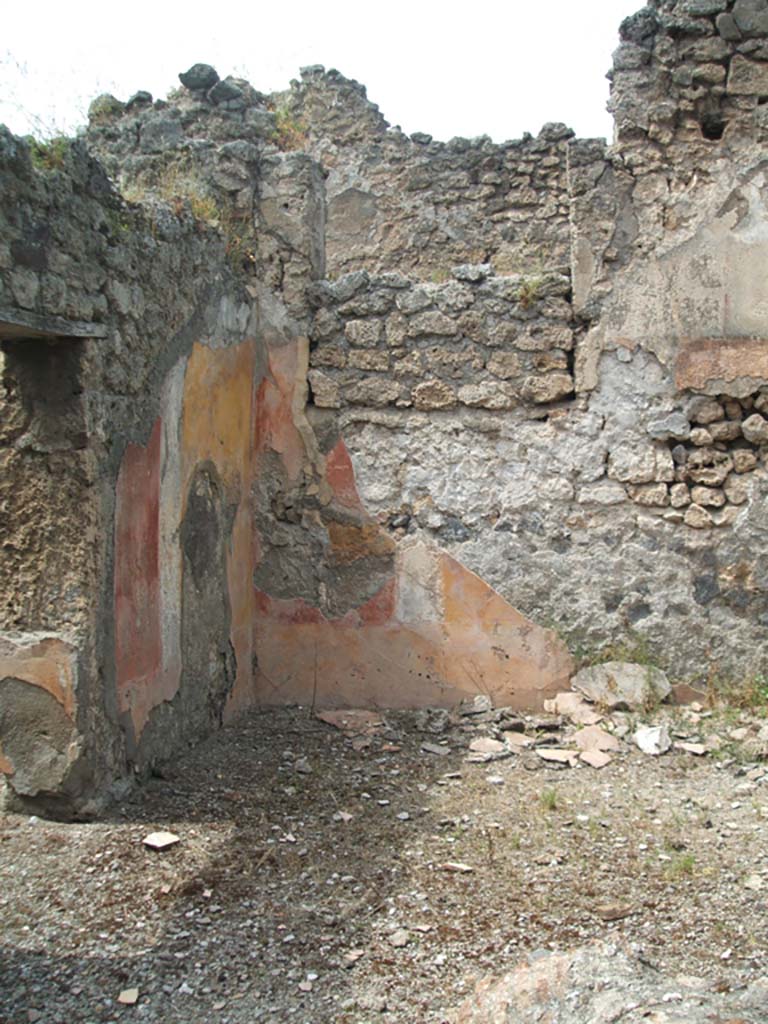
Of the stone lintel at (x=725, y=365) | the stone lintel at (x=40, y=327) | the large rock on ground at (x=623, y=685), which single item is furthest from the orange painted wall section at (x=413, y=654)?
the stone lintel at (x=40, y=327)

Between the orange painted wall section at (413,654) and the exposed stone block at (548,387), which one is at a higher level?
the exposed stone block at (548,387)

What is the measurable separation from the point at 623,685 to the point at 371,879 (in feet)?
6.20

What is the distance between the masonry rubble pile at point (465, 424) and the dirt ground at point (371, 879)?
1.73 feet

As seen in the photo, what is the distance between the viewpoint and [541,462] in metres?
4.91

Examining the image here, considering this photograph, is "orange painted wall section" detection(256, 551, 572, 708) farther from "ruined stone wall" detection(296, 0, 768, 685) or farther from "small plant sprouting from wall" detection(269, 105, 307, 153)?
"small plant sprouting from wall" detection(269, 105, 307, 153)

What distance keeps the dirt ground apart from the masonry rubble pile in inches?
20.8

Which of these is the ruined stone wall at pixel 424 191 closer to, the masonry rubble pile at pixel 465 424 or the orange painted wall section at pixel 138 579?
the masonry rubble pile at pixel 465 424

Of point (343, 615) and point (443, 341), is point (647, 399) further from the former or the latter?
point (343, 615)

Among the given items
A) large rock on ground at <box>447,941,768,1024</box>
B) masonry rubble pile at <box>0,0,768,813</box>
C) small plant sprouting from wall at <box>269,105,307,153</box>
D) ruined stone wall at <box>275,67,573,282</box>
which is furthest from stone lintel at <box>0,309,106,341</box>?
ruined stone wall at <box>275,67,573,282</box>

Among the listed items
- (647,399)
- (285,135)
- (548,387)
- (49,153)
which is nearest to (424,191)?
(285,135)

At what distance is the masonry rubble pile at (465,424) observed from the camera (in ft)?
14.7

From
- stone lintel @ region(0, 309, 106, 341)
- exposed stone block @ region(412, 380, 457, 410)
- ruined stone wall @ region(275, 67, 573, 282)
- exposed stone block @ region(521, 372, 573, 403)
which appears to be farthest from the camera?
ruined stone wall @ region(275, 67, 573, 282)

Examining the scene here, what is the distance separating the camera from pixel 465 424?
16.4ft

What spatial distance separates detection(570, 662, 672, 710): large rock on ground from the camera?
15.4 feet
